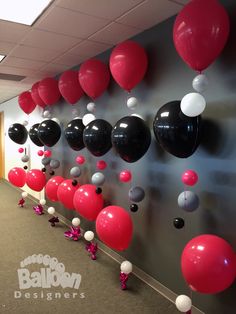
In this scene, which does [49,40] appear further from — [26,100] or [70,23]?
[26,100]

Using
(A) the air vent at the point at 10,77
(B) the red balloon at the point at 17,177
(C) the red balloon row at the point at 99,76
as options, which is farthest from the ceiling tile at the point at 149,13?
(B) the red balloon at the point at 17,177

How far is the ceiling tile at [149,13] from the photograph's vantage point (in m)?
1.93

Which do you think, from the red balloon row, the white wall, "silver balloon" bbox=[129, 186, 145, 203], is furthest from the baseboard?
the white wall

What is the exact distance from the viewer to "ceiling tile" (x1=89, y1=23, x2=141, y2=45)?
91.9 inches

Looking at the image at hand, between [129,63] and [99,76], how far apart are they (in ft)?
1.90

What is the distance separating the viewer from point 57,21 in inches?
86.7

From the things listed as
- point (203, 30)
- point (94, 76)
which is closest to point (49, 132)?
point (94, 76)

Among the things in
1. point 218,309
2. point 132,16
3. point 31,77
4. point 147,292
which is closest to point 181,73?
point 132,16

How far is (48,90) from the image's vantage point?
11.7 feet

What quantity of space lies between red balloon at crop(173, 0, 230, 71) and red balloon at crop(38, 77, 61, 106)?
2367 mm

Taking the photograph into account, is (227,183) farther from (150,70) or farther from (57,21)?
(57,21)

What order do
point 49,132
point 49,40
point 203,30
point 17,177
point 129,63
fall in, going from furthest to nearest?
point 17,177 < point 49,132 < point 49,40 < point 129,63 < point 203,30

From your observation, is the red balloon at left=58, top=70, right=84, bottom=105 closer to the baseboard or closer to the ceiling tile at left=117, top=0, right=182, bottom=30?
the ceiling tile at left=117, top=0, right=182, bottom=30

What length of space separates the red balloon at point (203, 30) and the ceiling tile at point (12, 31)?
4.81 feet
